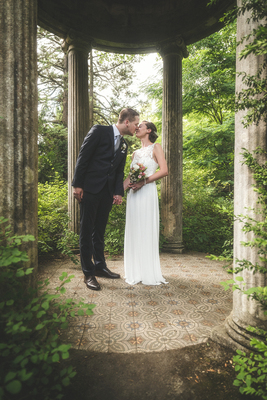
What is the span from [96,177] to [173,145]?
3262 millimetres

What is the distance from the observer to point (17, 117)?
192cm

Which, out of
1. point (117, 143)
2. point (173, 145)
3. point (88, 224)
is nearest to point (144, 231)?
point (88, 224)

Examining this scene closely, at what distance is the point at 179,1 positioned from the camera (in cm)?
591

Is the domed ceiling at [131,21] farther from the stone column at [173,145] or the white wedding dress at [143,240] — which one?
the white wedding dress at [143,240]

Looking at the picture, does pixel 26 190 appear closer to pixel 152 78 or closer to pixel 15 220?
pixel 15 220

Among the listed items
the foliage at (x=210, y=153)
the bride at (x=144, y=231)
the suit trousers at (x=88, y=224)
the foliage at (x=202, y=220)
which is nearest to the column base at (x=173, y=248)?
the foliage at (x=202, y=220)

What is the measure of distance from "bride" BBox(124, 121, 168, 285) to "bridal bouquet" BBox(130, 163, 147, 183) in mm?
72

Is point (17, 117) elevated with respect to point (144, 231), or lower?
elevated

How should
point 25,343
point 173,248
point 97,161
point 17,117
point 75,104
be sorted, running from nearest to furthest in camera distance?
point 25,343 → point 17,117 → point 97,161 → point 75,104 → point 173,248

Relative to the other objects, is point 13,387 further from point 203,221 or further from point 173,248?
point 203,221

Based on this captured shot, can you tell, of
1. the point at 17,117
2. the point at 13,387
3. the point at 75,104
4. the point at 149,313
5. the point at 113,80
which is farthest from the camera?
the point at 113,80

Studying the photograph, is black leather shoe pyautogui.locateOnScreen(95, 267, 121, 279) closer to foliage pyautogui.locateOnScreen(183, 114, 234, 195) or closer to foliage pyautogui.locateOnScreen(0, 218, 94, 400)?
foliage pyautogui.locateOnScreen(0, 218, 94, 400)

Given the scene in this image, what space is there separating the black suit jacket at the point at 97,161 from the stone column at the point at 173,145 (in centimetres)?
270

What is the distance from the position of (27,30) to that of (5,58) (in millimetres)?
346
